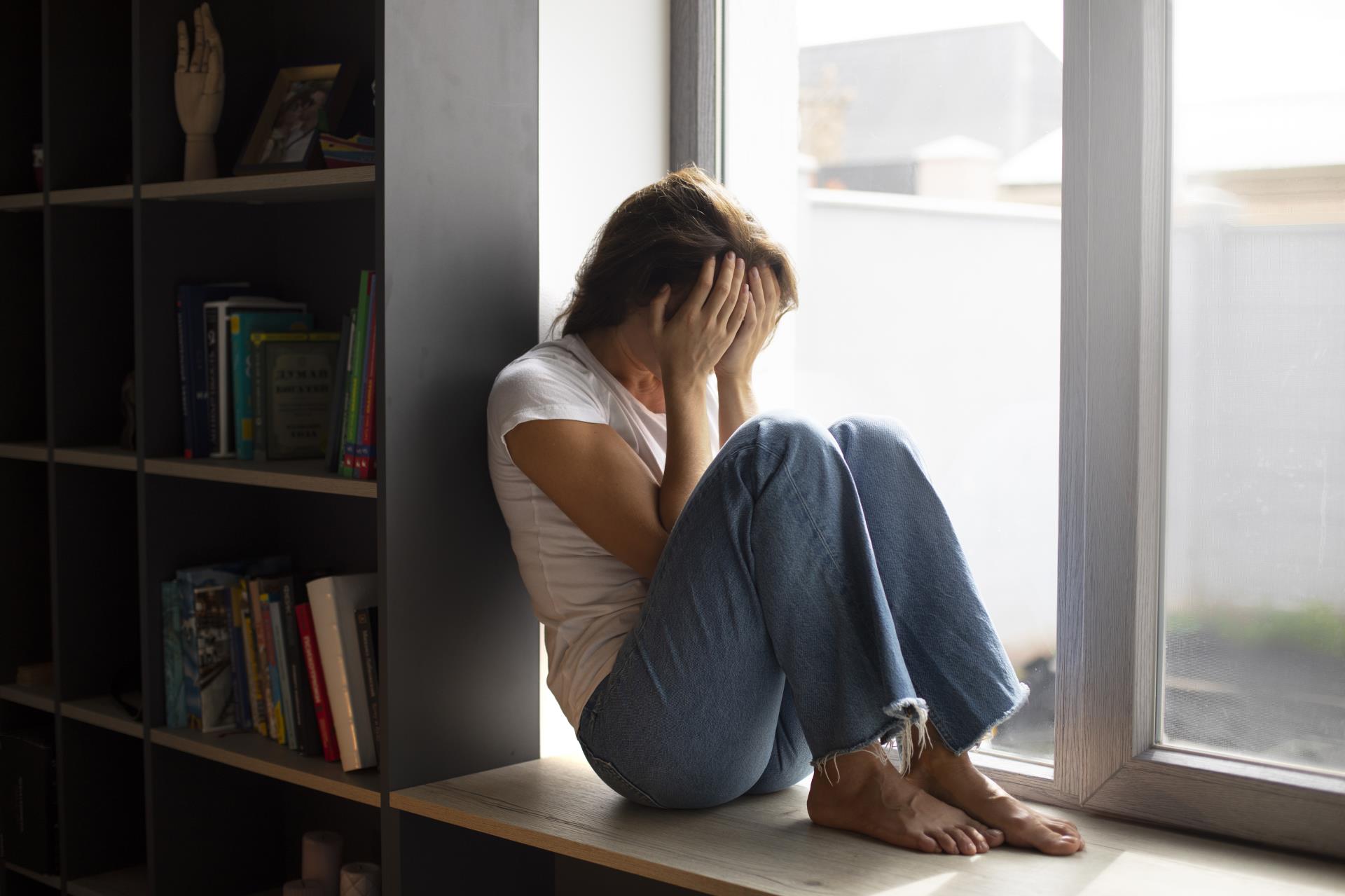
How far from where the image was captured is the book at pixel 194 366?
204 centimetres

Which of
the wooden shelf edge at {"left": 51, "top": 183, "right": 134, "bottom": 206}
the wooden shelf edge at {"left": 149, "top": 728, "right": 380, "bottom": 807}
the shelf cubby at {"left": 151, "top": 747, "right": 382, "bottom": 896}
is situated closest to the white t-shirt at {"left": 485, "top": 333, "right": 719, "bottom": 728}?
the wooden shelf edge at {"left": 149, "top": 728, "right": 380, "bottom": 807}

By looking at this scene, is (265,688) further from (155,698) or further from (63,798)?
(63,798)

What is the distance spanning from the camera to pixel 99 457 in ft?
6.84

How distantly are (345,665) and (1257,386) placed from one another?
1293mm

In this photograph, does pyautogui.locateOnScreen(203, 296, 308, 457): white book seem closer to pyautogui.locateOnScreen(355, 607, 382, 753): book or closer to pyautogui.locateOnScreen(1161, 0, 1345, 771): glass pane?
pyautogui.locateOnScreen(355, 607, 382, 753): book

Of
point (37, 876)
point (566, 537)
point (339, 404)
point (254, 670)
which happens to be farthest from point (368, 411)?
point (37, 876)

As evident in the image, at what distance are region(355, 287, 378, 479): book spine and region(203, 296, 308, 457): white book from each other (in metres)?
0.39

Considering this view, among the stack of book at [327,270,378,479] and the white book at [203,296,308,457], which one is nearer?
the stack of book at [327,270,378,479]

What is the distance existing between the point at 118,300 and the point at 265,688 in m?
0.80

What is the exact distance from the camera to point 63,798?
7.23 feet

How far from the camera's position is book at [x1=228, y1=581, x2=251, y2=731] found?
202 centimetres

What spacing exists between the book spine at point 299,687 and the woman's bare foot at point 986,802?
0.91 m

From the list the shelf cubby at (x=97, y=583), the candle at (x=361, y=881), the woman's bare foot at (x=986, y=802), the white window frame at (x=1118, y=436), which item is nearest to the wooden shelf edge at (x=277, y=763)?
the candle at (x=361, y=881)

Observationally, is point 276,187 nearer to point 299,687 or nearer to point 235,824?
point 299,687
